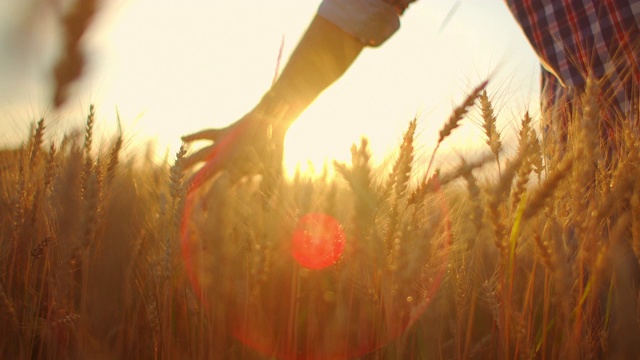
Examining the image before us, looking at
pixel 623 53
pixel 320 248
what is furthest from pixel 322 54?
pixel 623 53

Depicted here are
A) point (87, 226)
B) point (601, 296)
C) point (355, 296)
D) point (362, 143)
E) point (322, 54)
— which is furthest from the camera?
point (322, 54)

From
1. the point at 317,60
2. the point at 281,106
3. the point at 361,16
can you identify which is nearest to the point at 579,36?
the point at 361,16

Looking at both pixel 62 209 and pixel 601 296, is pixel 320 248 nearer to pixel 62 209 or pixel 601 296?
pixel 62 209

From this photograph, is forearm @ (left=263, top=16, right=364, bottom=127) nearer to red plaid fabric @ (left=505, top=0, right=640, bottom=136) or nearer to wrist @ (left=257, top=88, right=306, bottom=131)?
wrist @ (left=257, top=88, right=306, bottom=131)

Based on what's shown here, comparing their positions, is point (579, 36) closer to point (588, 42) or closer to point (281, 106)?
point (588, 42)

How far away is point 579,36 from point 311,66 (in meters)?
0.80

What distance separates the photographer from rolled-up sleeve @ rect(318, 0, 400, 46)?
138cm

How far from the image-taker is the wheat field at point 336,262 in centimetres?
77

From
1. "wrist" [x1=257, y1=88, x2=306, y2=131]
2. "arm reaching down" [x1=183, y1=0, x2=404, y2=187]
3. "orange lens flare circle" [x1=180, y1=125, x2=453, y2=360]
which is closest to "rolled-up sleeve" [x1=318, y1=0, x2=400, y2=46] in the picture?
"arm reaching down" [x1=183, y1=0, x2=404, y2=187]

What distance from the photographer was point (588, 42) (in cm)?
146

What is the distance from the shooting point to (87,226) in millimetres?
795

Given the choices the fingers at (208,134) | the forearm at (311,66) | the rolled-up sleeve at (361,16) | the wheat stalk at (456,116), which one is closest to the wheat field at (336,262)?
the wheat stalk at (456,116)

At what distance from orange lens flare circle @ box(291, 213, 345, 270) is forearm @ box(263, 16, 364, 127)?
51 centimetres

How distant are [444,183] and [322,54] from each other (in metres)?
0.57
